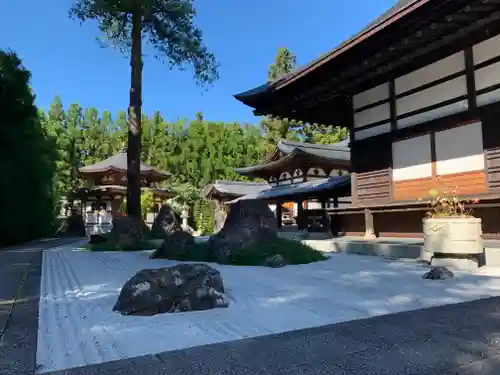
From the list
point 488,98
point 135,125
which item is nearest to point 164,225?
point 135,125

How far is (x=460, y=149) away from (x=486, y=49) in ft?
5.66

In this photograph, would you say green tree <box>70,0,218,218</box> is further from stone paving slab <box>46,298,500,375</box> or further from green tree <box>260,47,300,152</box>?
green tree <box>260,47,300,152</box>

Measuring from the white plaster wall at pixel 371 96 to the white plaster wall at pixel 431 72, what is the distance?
12.6 inches

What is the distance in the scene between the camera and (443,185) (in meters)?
7.16

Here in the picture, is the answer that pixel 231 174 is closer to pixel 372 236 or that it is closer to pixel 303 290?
pixel 372 236

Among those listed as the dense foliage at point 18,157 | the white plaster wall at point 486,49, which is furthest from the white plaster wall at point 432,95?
the dense foliage at point 18,157

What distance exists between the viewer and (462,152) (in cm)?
688

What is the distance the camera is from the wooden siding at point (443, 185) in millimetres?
6613

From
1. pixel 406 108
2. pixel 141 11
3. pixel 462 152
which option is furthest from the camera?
pixel 141 11

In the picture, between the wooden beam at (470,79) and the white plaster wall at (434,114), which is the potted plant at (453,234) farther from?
the white plaster wall at (434,114)

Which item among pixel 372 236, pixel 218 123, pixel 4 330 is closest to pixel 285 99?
pixel 372 236

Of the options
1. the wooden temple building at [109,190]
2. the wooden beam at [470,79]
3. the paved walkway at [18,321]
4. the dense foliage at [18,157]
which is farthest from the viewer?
the wooden temple building at [109,190]

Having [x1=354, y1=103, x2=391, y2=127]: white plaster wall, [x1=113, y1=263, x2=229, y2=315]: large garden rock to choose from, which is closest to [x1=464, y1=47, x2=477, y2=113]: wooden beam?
[x1=354, y1=103, x2=391, y2=127]: white plaster wall

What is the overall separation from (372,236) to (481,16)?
4492mm
